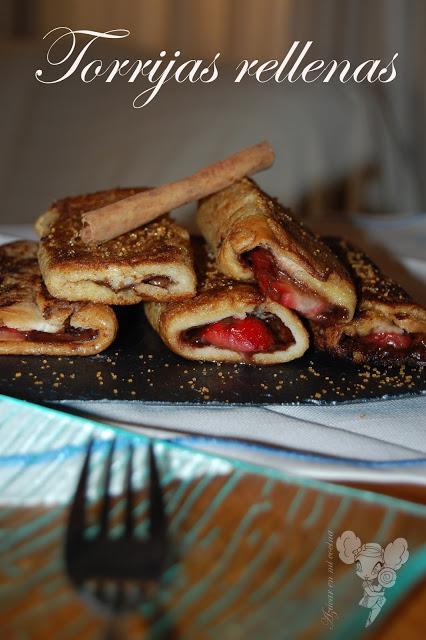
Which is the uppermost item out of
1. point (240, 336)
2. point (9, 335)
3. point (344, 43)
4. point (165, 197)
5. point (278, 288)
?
point (344, 43)

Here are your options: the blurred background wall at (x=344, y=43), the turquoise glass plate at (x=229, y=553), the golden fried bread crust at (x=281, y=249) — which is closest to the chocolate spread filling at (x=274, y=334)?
the golden fried bread crust at (x=281, y=249)

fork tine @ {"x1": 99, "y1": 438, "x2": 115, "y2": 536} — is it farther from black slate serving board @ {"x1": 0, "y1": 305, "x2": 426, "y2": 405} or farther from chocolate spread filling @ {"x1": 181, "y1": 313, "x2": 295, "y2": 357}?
chocolate spread filling @ {"x1": 181, "y1": 313, "x2": 295, "y2": 357}

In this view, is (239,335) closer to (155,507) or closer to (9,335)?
(9,335)

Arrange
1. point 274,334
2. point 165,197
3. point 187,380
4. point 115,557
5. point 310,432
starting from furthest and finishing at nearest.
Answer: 1. point 165,197
2. point 274,334
3. point 187,380
4. point 310,432
5. point 115,557

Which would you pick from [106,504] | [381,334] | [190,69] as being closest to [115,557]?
[106,504]

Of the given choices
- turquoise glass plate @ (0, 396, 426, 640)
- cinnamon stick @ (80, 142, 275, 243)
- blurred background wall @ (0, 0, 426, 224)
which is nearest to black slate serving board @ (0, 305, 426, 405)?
cinnamon stick @ (80, 142, 275, 243)

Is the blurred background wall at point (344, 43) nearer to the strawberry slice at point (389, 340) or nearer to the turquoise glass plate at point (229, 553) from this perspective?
the strawberry slice at point (389, 340)
